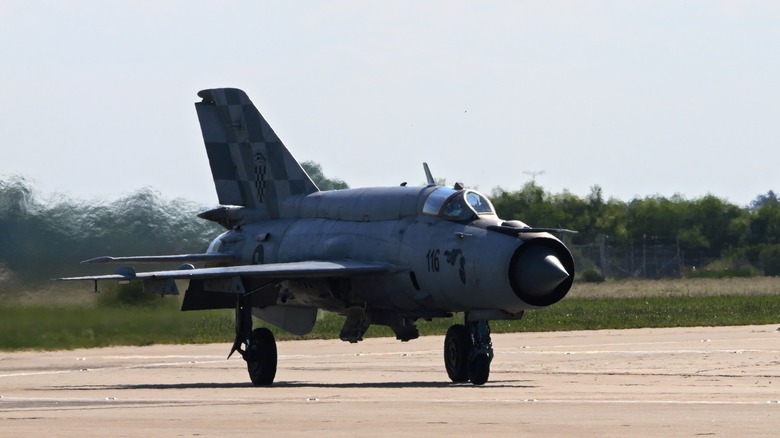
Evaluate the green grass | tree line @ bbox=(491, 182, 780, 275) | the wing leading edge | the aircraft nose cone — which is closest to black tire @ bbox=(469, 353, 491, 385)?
the aircraft nose cone

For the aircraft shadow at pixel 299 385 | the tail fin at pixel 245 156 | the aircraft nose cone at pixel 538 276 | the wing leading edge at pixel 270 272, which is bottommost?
the aircraft shadow at pixel 299 385

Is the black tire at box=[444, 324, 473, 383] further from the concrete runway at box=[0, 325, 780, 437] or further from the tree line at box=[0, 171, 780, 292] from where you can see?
the tree line at box=[0, 171, 780, 292]

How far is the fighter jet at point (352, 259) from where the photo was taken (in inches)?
894

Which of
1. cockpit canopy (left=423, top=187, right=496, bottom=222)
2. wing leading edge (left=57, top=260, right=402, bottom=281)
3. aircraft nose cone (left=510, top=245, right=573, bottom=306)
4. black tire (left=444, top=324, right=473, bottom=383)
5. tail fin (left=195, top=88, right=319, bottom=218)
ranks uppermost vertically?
tail fin (left=195, top=88, right=319, bottom=218)

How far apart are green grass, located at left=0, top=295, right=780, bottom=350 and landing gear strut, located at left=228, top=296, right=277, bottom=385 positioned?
25.5ft

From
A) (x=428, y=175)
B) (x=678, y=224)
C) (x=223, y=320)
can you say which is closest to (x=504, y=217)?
(x=678, y=224)


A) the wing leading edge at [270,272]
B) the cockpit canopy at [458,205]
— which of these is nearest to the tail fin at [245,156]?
the wing leading edge at [270,272]

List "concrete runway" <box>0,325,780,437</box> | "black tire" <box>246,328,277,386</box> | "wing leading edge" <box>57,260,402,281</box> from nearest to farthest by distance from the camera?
"concrete runway" <box>0,325,780,437</box>, "wing leading edge" <box>57,260,402,281</box>, "black tire" <box>246,328,277,386</box>

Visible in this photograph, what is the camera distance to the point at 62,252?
33.7m

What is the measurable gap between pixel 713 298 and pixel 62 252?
2901 cm

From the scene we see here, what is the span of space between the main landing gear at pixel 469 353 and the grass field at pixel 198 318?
1014 centimetres

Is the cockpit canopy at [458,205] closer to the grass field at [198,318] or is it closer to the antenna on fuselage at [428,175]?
the antenna on fuselage at [428,175]

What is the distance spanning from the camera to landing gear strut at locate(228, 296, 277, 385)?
25.1 meters

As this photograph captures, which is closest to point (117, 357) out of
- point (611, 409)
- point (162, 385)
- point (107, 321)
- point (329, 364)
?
point (107, 321)
